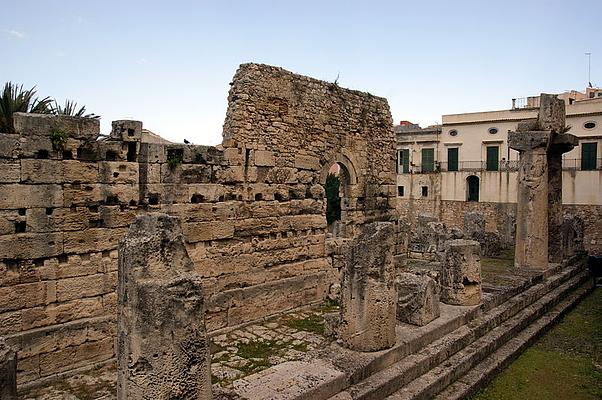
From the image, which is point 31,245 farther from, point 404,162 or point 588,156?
point 404,162

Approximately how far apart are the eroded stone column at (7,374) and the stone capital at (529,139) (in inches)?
469

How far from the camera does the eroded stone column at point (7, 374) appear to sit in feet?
12.6

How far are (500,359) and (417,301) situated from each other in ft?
5.36

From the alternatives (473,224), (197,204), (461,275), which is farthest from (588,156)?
(197,204)

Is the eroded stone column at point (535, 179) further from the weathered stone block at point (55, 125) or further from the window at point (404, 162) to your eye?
the window at point (404, 162)

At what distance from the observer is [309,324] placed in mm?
9102

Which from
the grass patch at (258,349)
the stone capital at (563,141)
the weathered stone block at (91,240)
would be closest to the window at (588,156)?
the stone capital at (563,141)

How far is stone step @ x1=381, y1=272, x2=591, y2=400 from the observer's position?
20.7ft

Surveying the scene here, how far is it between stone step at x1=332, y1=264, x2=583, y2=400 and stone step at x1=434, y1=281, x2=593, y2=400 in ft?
1.23

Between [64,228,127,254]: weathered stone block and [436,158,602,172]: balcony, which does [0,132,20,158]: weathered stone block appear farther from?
[436,158,602,172]: balcony

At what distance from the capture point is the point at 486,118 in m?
31.4

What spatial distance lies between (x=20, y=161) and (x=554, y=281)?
1175 cm

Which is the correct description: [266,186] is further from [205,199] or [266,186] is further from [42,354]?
[42,354]

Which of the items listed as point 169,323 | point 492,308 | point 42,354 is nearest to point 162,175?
point 42,354
